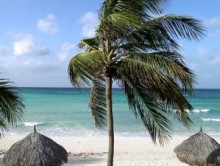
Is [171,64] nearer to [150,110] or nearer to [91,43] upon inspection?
[150,110]

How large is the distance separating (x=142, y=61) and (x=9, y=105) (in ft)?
6.87

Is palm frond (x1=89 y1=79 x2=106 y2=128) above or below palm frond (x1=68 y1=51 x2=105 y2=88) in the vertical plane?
below

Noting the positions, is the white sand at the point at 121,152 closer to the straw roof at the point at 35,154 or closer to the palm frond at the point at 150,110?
the straw roof at the point at 35,154

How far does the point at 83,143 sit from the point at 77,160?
15.7 feet

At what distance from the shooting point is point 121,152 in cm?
1556

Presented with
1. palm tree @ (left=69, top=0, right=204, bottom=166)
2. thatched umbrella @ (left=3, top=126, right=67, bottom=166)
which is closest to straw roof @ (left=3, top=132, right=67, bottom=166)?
thatched umbrella @ (left=3, top=126, right=67, bottom=166)

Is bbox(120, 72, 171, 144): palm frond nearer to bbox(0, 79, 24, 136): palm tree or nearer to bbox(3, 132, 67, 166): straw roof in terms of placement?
bbox(0, 79, 24, 136): palm tree

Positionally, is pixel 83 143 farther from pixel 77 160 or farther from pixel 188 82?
pixel 188 82

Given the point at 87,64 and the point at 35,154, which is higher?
the point at 87,64

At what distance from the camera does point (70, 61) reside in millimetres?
6746

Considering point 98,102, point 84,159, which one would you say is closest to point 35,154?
point 84,159

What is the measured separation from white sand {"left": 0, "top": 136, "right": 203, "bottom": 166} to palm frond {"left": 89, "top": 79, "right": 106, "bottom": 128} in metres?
4.47

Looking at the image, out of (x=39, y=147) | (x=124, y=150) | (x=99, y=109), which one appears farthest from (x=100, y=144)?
(x=99, y=109)

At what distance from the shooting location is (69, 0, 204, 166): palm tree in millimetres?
6230
